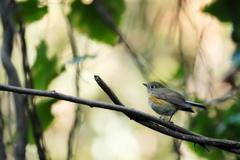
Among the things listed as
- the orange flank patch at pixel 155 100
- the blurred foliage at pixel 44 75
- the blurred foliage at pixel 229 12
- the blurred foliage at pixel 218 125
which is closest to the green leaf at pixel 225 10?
the blurred foliage at pixel 229 12

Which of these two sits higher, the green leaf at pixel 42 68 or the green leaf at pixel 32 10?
the green leaf at pixel 32 10

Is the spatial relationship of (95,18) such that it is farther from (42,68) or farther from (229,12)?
(229,12)

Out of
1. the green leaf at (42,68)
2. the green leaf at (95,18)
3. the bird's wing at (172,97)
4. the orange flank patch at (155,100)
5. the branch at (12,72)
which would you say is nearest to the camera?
the branch at (12,72)

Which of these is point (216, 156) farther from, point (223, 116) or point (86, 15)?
point (86, 15)

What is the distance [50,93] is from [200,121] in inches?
59.8

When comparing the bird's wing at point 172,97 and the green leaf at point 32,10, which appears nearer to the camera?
the green leaf at point 32,10

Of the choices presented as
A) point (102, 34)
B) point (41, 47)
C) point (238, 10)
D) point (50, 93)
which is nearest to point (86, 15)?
point (102, 34)

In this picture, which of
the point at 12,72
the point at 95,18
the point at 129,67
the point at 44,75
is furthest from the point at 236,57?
the point at 129,67

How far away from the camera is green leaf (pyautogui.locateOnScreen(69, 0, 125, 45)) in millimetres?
2398

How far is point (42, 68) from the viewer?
2.32m

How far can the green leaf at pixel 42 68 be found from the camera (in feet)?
7.53

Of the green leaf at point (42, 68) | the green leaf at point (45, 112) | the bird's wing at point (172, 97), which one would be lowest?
the bird's wing at point (172, 97)

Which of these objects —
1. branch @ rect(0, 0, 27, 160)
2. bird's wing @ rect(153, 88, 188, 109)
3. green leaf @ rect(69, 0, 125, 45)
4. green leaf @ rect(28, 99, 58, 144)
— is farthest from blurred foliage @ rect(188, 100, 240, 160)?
branch @ rect(0, 0, 27, 160)

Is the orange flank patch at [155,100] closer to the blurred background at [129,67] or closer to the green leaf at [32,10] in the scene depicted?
the blurred background at [129,67]
